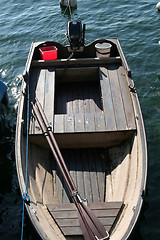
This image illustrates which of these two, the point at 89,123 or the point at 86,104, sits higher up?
the point at 89,123

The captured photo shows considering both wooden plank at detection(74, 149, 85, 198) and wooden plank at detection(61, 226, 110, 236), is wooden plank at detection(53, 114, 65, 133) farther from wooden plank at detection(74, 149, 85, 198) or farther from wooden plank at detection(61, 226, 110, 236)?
wooden plank at detection(61, 226, 110, 236)

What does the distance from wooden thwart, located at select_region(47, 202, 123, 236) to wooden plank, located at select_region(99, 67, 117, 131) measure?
2263mm

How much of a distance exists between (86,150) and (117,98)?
81.2 inches

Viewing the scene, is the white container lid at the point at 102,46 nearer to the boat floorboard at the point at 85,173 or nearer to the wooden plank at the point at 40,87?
the wooden plank at the point at 40,87

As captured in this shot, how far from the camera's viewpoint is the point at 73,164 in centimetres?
748

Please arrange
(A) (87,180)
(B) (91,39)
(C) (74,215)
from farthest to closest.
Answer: (B) (91,39), (A) (87,180), (C) (74,215)

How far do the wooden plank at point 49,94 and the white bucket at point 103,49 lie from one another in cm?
209

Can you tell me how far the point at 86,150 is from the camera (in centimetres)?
783

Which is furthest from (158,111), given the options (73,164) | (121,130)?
(73,164)

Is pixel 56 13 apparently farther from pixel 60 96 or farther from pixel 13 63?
pixel 60 96

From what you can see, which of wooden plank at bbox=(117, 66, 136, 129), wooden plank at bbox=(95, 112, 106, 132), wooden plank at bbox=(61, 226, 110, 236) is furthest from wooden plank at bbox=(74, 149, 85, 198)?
wooden plank at bbox=(117, 66, 136, 129)

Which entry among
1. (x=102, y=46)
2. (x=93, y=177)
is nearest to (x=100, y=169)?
(x=93, y=177)

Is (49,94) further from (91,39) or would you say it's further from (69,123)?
(91,39)

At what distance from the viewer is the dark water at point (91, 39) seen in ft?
24.8
